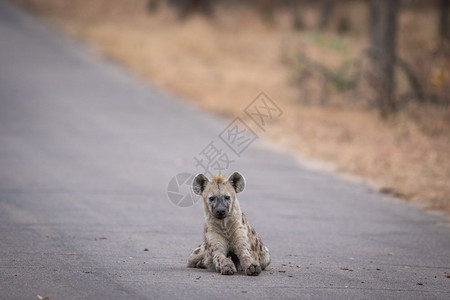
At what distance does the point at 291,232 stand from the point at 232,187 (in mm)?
2850

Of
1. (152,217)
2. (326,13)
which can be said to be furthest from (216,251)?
(326,13)

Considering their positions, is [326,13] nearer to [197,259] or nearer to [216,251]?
[197,259]

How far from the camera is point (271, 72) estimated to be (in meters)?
29.4

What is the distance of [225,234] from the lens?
7.81 metres

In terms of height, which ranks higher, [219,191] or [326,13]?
[326,13]

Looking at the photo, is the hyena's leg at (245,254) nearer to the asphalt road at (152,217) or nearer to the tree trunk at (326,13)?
the asphalt road at (152,217)

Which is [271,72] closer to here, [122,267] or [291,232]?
[291,232]

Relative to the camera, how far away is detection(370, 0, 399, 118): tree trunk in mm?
21500

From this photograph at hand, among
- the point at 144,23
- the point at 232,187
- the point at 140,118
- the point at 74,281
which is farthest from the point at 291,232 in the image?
the point at 144,23

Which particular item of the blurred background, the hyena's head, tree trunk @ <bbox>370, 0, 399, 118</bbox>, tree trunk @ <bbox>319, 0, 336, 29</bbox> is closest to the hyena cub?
the hyena's head

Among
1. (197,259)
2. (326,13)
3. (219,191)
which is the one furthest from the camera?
(326,13)

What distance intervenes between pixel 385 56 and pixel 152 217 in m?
12.3

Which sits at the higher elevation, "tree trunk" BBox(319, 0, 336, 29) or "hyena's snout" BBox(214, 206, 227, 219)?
"tree trunk" BBox(319, 0, 336, 29)

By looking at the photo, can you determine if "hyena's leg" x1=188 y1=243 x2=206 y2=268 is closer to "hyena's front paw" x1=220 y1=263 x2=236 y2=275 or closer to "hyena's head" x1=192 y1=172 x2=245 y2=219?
"hyena's head" x1=192 y1=172 x2=245 y2=219
